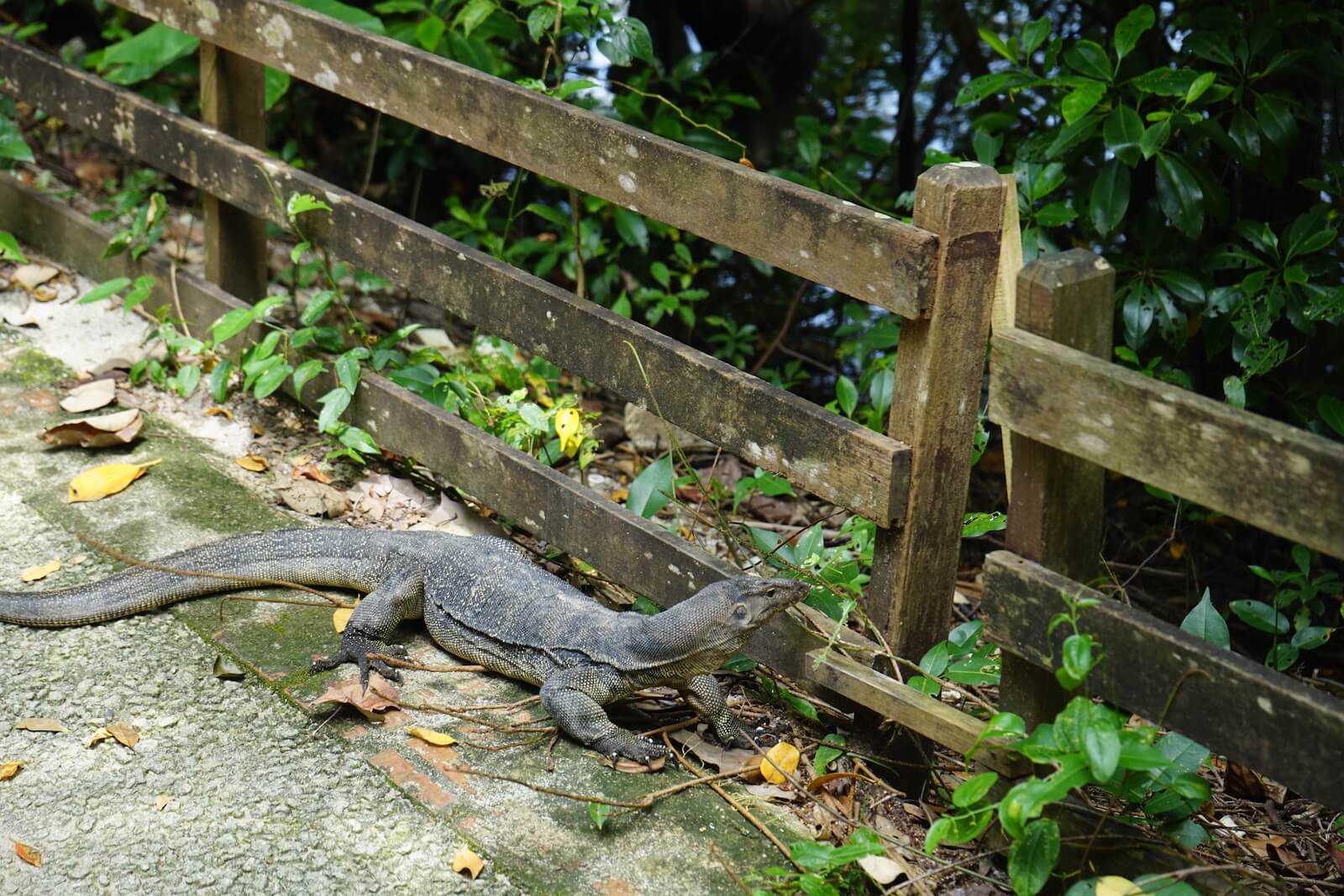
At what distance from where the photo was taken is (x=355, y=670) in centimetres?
369

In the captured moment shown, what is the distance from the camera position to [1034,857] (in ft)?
9.05

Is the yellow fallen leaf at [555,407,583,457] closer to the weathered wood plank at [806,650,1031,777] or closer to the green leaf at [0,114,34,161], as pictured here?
the weathered wood plank at [806,650,1031,777]

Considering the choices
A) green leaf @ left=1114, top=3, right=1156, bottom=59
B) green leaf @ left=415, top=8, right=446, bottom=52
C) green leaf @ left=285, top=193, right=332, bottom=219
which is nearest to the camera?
green leaf @ left=1114, top=3, right=1156, bottom=59

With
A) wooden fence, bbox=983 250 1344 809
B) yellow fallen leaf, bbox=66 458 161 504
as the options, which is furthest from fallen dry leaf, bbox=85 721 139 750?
wooden fence, bbox=983 250 1344 809

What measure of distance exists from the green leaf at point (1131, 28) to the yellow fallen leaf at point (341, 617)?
2858 mm

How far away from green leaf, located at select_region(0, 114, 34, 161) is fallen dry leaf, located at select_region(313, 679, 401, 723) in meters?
3.29

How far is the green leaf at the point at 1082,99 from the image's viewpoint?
4242 mm

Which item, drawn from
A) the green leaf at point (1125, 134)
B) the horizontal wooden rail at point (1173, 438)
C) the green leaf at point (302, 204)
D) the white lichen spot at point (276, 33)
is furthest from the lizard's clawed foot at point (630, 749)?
the white lichen spot at point (276, 33)

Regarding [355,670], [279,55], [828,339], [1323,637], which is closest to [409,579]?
[355,670]

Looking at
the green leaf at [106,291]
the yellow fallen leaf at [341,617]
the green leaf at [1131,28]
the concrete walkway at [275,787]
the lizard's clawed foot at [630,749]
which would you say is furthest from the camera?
the green leaf at [106,291]

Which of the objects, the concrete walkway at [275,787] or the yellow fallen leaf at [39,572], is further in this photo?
the yellow fallen leaf at [39,572]

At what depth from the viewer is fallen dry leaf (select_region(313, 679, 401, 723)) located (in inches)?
136

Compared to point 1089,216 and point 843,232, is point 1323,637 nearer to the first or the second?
point 1089,216

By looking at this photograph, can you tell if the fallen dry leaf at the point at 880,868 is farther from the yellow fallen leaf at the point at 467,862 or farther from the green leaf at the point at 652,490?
the green leaf at the point at 652,490
